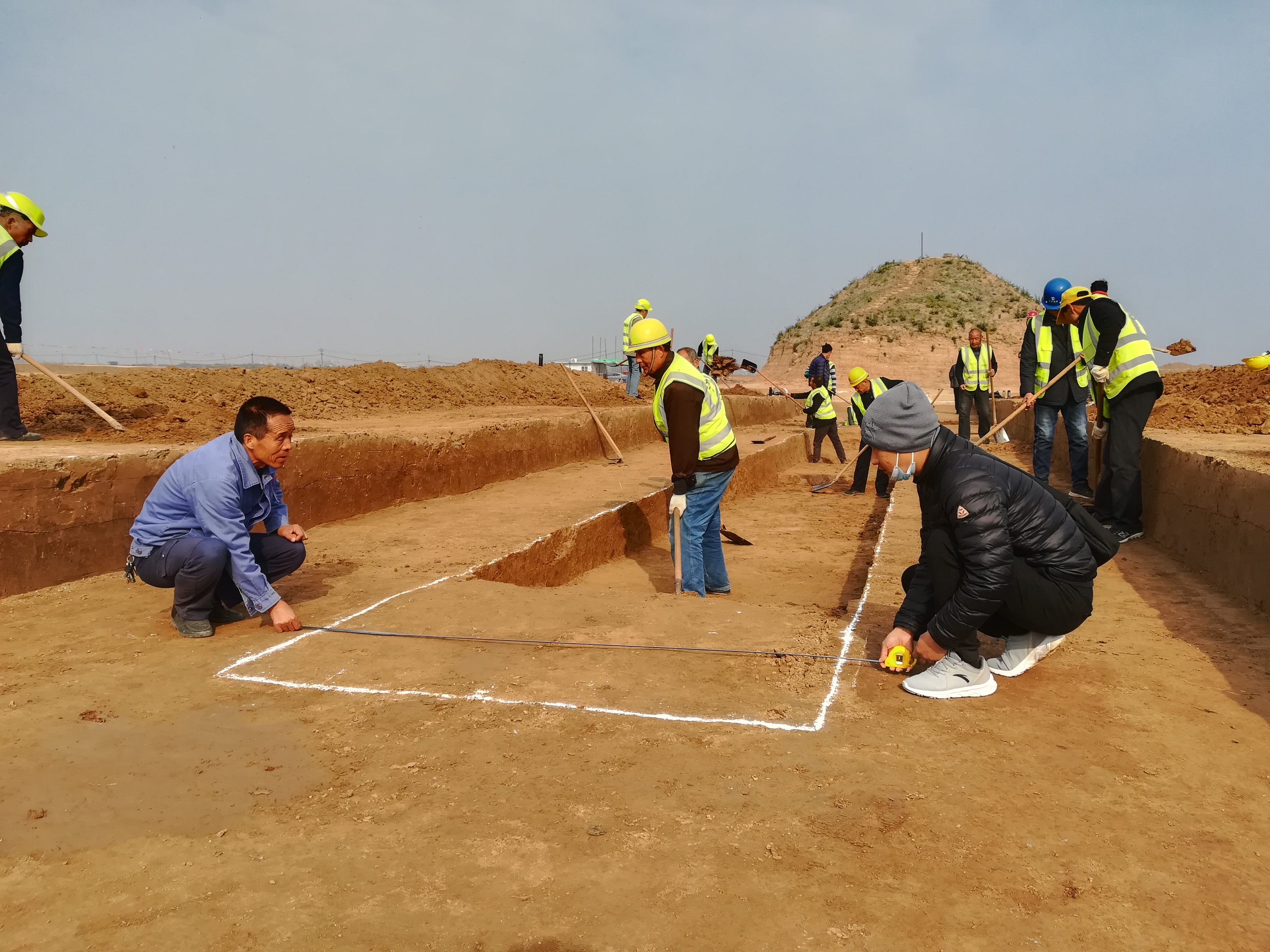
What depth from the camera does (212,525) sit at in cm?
392

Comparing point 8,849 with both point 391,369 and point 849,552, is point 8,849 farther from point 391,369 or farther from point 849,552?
point 391,369

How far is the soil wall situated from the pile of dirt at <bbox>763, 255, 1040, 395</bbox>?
24.8 m

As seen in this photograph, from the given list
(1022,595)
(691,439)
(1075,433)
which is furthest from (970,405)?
(1022,595)

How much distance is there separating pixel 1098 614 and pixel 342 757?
387cm

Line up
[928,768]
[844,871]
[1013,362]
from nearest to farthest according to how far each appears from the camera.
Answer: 1. [844,871]
2. [928,768]
3. [1013,362]

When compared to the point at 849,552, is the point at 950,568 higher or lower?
higher

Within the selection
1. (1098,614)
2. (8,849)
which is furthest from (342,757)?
(1098,614)

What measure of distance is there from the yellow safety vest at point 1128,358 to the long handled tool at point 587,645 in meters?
4.20

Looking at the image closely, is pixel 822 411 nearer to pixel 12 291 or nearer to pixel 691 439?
pixel 691 439

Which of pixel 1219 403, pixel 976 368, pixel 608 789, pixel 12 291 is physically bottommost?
pixel 608 789

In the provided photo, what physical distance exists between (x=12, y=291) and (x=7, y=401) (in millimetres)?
894

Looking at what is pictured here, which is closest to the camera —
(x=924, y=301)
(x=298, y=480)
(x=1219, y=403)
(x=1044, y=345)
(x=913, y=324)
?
(x=298, y=480)

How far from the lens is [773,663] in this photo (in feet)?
12.2

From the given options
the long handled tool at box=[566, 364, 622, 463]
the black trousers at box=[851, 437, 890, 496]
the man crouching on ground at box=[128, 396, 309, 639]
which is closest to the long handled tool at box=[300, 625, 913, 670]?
the man crouching on ground at box=[128, 396, 309, 639]
